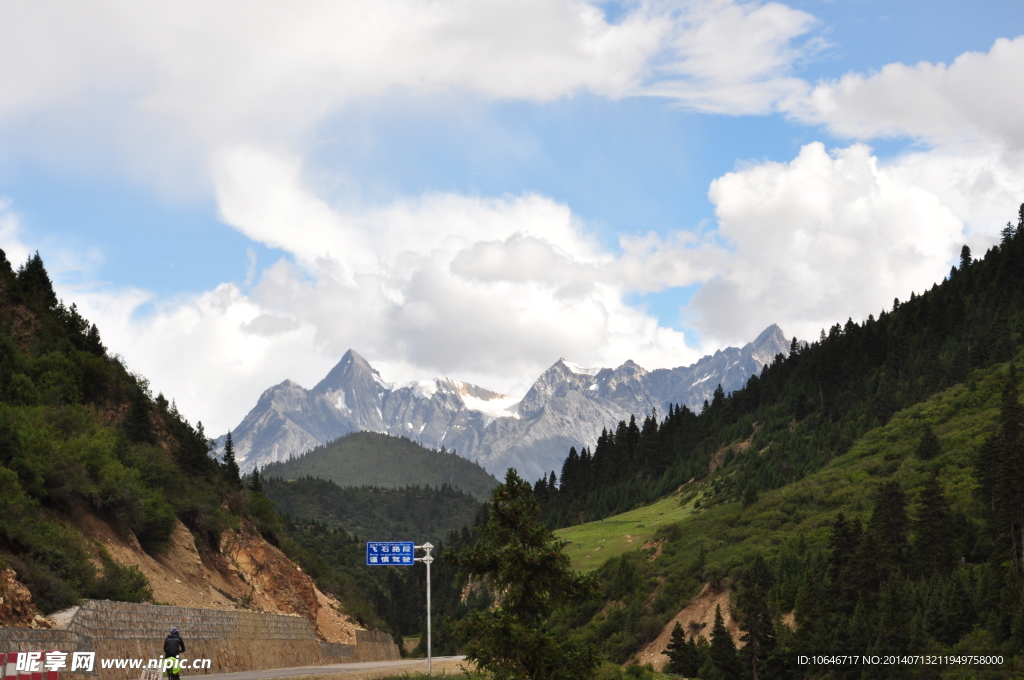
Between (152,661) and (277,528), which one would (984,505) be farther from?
(152,661)

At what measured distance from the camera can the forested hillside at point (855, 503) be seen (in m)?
64.4

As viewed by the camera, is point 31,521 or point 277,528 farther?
point 277,528

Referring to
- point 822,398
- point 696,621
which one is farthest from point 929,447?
point 822,398

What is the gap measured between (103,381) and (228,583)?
48.9ft

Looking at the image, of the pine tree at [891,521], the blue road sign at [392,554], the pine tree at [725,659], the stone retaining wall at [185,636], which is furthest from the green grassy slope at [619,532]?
the blue road sign at [392,554]

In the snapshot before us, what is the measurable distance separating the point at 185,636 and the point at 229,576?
2724cm

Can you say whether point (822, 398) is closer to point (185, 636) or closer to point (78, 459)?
point (78, 459)

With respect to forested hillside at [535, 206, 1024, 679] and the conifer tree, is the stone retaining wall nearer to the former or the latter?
forested hillside at [535, 206, 1024, 679]

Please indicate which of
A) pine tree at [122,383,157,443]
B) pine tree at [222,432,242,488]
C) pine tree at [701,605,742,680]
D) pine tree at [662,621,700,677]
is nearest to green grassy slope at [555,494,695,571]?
pine tree at [662,621,700,677]

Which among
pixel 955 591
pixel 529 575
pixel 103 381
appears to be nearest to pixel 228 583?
pixel 103 381

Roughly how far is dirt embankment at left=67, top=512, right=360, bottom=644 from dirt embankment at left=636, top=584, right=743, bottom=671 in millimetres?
26323

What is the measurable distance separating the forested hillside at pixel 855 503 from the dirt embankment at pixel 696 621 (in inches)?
35.3

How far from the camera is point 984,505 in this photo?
75375 mm

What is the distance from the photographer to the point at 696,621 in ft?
289
